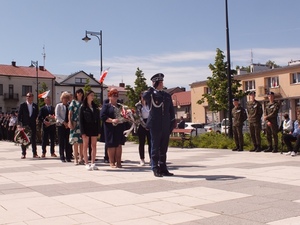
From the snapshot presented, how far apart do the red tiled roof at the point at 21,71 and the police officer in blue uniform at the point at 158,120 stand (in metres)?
73.6

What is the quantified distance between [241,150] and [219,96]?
85.1 feet

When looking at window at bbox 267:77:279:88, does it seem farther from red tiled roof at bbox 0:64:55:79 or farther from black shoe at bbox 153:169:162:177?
black shoe at bbox 153:169:162:177

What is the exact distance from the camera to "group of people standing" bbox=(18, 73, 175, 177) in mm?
8406

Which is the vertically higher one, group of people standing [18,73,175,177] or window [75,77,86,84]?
window [75,77,86,84]

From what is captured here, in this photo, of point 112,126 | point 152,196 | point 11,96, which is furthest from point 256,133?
point 11,96

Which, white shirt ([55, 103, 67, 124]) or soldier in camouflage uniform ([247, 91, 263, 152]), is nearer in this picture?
white shirt ([55, 103, 67, 124])

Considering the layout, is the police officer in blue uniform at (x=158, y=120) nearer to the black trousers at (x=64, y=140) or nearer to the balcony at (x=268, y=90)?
the black trousers at (x=64, y=140)

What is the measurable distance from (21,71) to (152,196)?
7896 cm

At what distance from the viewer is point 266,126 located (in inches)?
546

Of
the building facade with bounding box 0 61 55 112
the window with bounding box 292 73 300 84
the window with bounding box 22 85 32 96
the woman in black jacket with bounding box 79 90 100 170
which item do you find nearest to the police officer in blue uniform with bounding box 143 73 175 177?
the woman in black jacket with bounding box 79 90 100 170

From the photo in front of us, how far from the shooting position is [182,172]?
9.03m

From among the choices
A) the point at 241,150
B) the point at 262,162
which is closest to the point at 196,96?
the point at 241,150

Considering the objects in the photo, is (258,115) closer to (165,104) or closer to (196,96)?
(165,104)

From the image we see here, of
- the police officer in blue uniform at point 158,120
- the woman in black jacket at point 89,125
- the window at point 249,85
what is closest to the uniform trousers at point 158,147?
the police officer in blue uniform at point 158,120
